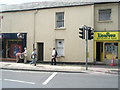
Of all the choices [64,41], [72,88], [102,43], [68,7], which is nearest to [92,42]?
[102,43]

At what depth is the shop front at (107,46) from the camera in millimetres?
17977

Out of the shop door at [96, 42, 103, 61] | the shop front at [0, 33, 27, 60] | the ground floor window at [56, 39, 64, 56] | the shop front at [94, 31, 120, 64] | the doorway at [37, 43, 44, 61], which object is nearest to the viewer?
the shop front at [94, 31, 120, 64]

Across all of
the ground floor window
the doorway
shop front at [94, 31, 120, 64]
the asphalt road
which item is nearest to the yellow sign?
shop front at [94, 31, 120, 64]

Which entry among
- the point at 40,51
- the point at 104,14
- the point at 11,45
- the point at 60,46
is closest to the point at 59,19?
the point at 60,46

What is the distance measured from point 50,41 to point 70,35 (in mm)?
2186

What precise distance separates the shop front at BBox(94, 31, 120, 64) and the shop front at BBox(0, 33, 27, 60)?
7.81 m

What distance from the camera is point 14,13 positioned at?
68.7 ft

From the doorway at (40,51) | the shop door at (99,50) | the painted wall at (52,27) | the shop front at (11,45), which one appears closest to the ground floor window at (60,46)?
the painted wall at (52,27)

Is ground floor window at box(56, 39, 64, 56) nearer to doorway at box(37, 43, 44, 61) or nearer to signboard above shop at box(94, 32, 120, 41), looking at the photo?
doorway at box(37, 43, 44, 61)

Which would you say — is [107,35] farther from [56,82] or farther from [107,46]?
[56,82]

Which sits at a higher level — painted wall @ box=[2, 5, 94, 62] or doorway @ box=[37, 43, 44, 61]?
painted wall @ box=[2, 5, 94, 62]

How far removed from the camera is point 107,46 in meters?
18.6

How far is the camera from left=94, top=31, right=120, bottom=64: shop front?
1798 cm

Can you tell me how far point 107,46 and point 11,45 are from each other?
10.6 m
